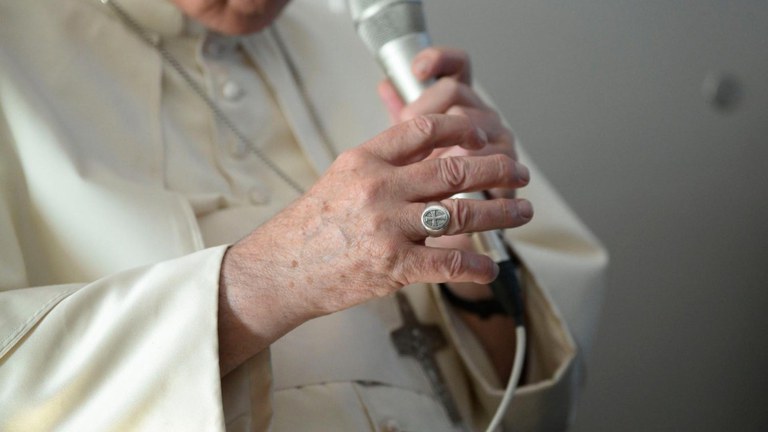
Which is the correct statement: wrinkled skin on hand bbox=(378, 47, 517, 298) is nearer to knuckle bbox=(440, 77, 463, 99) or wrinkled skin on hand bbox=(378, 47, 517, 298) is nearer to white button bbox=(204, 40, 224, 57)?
knuckle bbox=(440, 77, 463, 99)

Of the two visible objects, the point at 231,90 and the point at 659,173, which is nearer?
the point at 231,90

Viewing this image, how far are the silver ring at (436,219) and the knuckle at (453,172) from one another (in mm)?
35

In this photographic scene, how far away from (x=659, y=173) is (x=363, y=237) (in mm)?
1117

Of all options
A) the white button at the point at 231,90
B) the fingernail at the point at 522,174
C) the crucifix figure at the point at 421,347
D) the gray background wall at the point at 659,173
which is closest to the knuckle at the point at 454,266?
the fingernail at the point at 522,174

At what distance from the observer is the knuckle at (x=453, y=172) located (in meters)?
0.51

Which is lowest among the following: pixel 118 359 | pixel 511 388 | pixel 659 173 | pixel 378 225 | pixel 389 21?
pixel 659 173

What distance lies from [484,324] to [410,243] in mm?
400

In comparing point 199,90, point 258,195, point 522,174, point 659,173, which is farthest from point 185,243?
point 659,173

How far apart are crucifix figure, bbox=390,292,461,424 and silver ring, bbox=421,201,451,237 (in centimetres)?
33

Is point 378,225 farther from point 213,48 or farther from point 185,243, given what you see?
point 213,48

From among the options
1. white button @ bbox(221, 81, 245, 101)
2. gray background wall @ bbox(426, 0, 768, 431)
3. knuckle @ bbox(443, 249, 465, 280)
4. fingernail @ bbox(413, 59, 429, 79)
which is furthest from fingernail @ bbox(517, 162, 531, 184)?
gray background wall @ bbox(426, 0, 768, 431)

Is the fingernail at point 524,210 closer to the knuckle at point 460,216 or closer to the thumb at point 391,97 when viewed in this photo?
the knuckle at point 460,216

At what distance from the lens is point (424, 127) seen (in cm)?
54

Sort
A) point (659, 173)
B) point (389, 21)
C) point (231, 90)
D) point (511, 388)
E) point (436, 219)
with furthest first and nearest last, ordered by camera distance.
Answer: point (659, 173) → point (231, 90) → point (389, 21) → point (511, 388) → point (436, 219)
